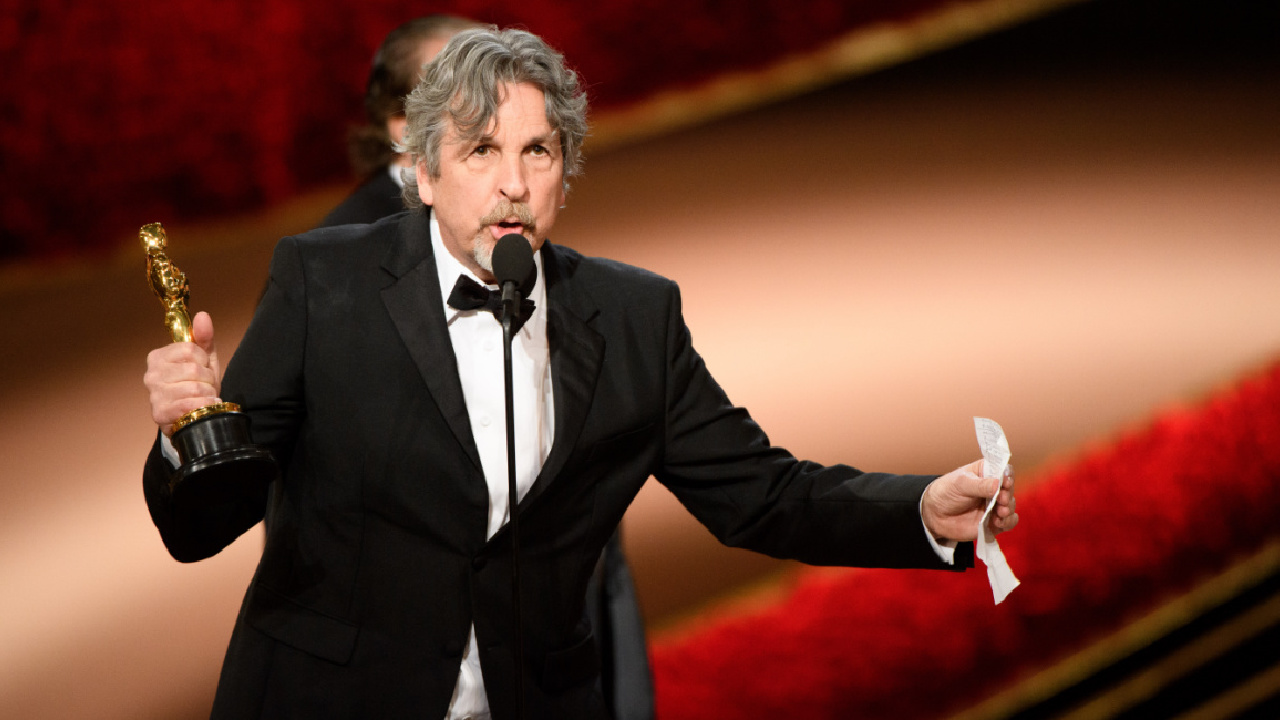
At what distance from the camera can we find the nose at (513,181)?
4.70 ft

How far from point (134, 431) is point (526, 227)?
2.13m

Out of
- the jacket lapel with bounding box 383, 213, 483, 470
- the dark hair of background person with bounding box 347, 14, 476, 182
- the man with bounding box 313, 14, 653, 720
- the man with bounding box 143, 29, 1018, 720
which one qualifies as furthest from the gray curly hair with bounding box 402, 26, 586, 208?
the dark hair of background person with bounding box 347, 14, 476, 182

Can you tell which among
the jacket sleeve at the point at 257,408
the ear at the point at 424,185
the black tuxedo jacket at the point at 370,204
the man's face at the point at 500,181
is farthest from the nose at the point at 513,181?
the black tuxedo jacket at the point at 370,204

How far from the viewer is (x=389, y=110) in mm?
2340

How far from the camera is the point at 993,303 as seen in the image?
399 centimetres

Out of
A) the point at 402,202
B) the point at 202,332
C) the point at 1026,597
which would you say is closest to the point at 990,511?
the point at 202,332

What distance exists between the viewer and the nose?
1.43 meters

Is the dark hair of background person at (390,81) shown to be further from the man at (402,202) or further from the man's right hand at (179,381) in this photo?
the man's right hand at (179,381)

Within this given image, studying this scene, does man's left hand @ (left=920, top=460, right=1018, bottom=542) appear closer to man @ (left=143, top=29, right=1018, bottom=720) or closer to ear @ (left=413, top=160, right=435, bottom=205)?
man @ (left=143, top=29, right=1018, bottom=720)

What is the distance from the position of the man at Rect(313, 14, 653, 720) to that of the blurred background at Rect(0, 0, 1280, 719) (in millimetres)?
1014

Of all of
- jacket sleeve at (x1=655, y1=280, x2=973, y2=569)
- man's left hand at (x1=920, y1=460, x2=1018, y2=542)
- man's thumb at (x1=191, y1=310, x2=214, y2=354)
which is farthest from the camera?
jacket sleeve at (x1=655, y1=280, x2=973, y2=569)

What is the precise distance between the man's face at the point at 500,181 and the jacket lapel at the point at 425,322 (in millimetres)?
66

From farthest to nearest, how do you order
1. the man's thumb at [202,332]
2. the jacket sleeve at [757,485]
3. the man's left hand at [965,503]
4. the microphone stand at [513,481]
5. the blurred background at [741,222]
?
the blurred background at [741,222], the jacket sleeve at [757,485], the man's left hand at [965,503], the man's thumb at [202,332], the microphone stand at [513,481]

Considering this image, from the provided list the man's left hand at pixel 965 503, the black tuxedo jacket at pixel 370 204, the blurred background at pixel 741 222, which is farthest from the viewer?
the blurred background at pixel 741 222
